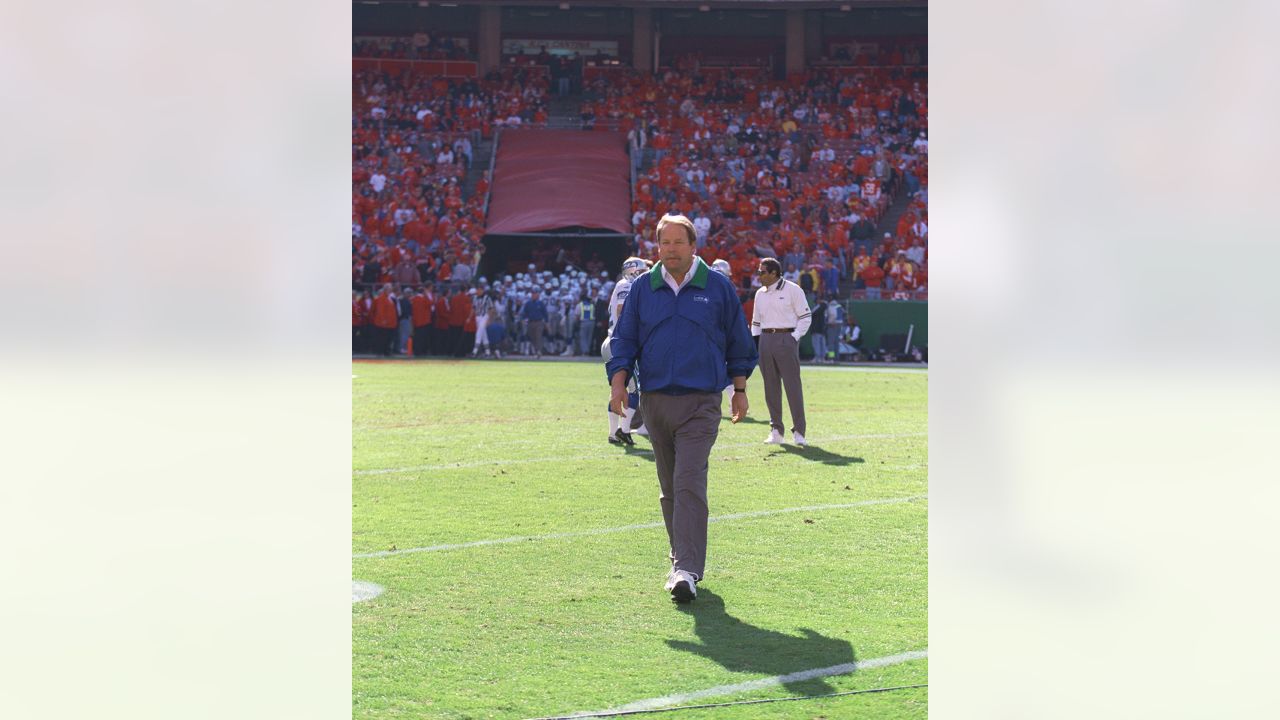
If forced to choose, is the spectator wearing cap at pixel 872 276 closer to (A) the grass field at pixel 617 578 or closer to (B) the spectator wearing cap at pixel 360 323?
(B) the spectator wearing cap at pixel 360 323

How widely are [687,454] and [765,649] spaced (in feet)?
4.51

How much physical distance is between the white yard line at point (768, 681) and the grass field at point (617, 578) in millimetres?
16

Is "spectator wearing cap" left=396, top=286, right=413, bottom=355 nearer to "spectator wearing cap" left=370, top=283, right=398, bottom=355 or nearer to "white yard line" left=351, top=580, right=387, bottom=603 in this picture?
"spectator wearing cap" left=370, top=283, right=398, bottom=355

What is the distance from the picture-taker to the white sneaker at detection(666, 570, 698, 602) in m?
6.45

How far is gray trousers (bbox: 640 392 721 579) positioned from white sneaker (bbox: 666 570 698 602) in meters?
0.07

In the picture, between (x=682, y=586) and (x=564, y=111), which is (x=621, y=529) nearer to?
(x=682, y=586)

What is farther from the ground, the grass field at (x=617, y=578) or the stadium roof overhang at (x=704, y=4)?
the stadium roof overhang at (x=704, y=4)

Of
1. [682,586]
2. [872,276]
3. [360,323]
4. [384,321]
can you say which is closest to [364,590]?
[682,586]

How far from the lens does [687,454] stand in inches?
269

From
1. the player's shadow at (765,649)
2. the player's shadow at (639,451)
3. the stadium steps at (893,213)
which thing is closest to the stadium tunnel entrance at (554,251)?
the stadium steps at (893,213)

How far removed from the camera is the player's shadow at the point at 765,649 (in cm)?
535

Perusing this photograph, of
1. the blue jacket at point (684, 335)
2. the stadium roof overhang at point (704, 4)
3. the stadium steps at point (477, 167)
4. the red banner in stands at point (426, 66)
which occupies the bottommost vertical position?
the blue jacket at point (684, 335)
